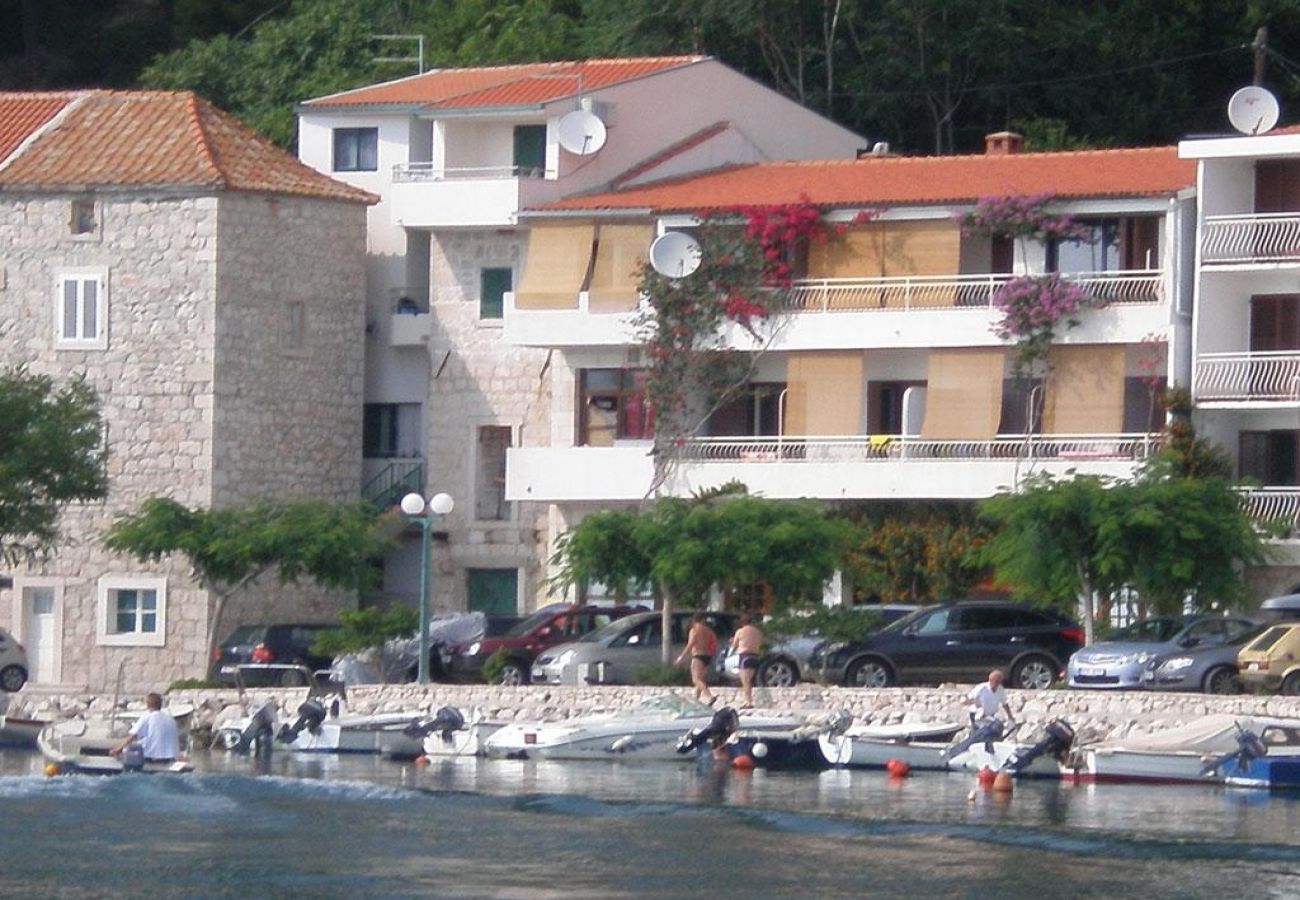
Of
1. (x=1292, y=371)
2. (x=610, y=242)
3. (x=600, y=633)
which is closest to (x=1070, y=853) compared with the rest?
(x=600, y=633)

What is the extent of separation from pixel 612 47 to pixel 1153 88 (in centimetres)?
1208

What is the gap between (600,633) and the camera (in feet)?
160

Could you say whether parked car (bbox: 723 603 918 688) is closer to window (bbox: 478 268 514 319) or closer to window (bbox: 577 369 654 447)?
window (bbox: 577 369 654 447)

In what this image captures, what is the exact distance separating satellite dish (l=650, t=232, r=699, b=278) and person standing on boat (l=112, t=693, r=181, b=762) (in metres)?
16.9

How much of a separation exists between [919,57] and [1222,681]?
84.8 feet

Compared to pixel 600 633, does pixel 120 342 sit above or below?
above

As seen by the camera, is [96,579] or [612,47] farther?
[612,47]

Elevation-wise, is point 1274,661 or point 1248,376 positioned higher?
point 1248,376

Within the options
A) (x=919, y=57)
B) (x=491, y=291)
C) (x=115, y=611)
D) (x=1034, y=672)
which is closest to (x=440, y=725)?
(x=1034, y=672)

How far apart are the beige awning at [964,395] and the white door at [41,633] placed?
1665 centimetres

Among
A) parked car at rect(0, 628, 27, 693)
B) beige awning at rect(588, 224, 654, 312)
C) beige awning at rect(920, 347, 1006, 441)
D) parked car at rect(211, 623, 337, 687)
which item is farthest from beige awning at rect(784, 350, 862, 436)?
parked car at rect(0, 628, 27, 693)

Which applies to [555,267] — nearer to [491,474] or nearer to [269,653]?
[491,474]

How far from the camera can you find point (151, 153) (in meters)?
56.8

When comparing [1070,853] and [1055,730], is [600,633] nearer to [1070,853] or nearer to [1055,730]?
[1055,730]
